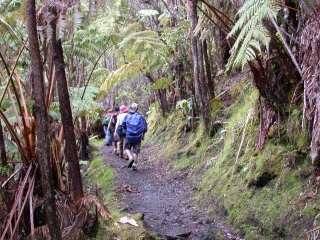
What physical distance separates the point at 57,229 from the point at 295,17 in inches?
145

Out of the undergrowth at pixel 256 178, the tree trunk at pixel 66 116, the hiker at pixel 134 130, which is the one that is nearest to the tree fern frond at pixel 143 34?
the hiker at pixel 134 130

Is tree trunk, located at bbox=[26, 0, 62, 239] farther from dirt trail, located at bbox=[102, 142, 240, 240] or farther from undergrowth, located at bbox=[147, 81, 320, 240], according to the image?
undergrowth, located at bbox=[147, 81, 320, 240]

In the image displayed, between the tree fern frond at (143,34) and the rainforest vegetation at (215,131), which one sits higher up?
the tree fern frond at (143,34)

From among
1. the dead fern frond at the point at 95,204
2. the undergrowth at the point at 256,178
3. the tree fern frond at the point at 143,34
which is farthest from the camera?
the tree fern frond at the point at 143,34

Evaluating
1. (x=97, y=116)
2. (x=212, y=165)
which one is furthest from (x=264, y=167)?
(x=97, y=116)

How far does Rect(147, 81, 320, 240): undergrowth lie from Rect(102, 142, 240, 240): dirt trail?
0.63 ft

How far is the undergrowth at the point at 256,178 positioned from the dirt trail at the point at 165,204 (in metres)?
0.19

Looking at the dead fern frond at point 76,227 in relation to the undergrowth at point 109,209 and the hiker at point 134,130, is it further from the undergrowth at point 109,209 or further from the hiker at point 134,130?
the hiker at point 134,130

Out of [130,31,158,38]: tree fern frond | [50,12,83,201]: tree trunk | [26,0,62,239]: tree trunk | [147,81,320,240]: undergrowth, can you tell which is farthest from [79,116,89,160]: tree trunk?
[26,0,62,239]: tree trunk

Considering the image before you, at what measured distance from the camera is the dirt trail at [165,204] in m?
4.17

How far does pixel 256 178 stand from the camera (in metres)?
4.34

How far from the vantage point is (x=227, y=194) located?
4.69m

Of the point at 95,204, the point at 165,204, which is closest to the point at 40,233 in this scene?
the point at 95,204

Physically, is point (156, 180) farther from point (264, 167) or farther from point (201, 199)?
point (264, 167)
